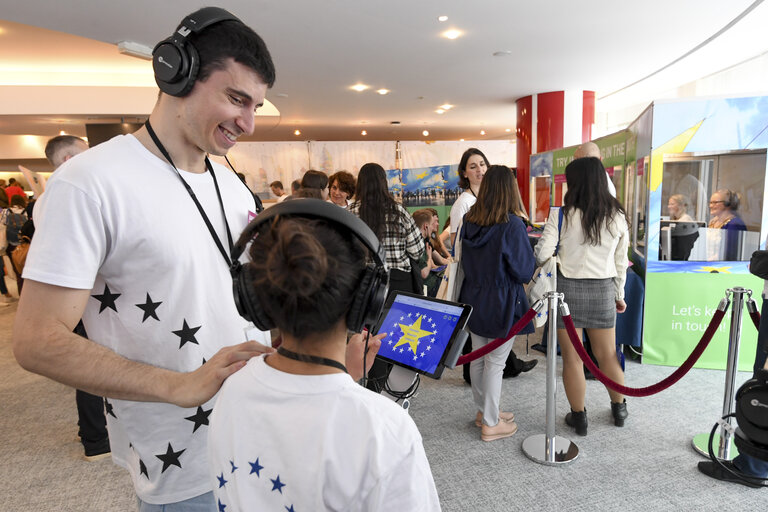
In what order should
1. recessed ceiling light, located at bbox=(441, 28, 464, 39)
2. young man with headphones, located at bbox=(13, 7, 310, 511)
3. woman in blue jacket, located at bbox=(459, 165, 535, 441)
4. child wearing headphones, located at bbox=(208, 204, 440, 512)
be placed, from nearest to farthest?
child wearing headphones, located at bbox=(208, 204, 440, 512) → young man with headphones, located at bbox=(13, 7, 310, 511) → woman in blue jacket, located at bbox=(459, 165, 535, 441) → recessed ceiling light, located at bbox=(441, 28, 464, 39)

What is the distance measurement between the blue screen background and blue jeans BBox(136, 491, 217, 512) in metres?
0.66

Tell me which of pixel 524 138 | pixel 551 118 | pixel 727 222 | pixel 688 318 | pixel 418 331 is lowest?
pixel 688 318

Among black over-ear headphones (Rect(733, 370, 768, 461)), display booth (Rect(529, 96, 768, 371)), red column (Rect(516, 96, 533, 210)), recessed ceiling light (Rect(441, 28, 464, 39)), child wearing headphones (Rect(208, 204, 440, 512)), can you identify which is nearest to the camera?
child wearing headphones (Rect(208, 204, 440, 512))

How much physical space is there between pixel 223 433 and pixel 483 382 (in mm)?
2390

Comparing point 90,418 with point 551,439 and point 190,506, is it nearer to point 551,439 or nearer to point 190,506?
point 190,506

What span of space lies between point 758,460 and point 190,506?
2673 millimetres

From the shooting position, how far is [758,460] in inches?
88.5

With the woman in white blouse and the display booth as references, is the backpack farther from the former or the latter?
the display booth

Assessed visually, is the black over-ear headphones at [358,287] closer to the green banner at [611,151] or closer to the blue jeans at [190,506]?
the blue jeans at [190,506]

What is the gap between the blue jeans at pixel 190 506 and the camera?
0.96m

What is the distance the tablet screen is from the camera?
143 centimetres

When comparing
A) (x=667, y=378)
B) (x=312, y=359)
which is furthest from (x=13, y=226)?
(x=667, y=378)

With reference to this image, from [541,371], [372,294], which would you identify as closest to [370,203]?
[541,371]

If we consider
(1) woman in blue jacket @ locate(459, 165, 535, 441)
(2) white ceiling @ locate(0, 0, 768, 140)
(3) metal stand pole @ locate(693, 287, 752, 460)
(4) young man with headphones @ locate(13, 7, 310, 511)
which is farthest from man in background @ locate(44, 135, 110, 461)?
(3) metal stand pole @ locate(693, 287, 752, 460)
